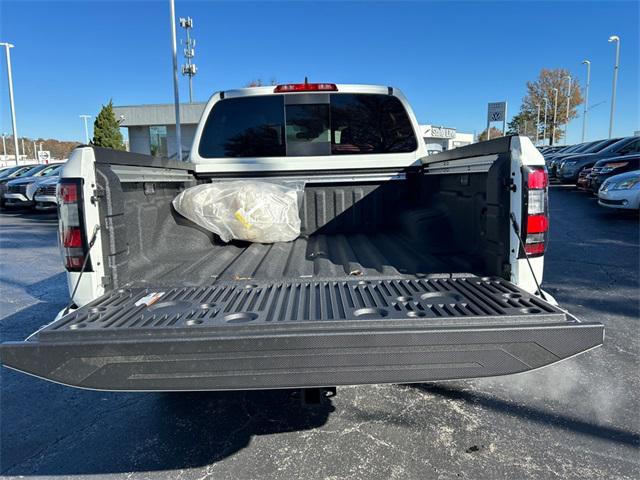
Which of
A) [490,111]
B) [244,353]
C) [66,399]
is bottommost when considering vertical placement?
[66,399]

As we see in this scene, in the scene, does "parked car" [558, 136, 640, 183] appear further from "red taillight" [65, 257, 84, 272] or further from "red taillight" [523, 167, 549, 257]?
"red taillight" [65, 257, 84, 272]

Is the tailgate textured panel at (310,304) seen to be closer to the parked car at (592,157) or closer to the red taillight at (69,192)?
the red taillight at (69,192)

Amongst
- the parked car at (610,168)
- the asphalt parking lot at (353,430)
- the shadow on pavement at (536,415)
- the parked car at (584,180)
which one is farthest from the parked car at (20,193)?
the parked car at (584,180)

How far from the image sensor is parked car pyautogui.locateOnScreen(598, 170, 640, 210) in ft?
32.7

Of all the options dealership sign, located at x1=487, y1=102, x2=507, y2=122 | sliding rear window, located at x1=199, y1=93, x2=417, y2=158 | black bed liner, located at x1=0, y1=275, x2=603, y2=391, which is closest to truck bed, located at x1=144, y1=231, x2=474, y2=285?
black bed liner, located at x1=0, y1=275, x2=603, y2=391

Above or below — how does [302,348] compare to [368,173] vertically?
below

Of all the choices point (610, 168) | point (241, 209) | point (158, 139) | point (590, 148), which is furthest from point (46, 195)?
point (590, 148)

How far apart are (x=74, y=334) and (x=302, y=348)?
3.17ft

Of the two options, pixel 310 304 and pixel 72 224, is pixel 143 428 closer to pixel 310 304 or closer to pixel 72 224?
pixel 72 224

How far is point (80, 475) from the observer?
2.44 meters

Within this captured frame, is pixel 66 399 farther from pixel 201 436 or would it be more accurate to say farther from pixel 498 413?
pixel 498 413

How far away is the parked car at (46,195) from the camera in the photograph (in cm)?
1515

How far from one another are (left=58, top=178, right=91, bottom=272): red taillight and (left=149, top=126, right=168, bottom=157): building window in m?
34.2

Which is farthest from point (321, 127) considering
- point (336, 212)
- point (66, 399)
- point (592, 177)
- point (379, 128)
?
point (592, 177)
